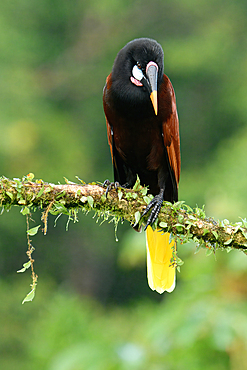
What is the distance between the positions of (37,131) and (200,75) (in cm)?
416

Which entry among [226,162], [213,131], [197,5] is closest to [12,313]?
[226,162]

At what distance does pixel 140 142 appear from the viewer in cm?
298

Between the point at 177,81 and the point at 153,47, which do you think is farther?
the point at 177,81

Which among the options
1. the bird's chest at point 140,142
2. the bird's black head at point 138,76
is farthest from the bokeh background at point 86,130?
the bird's black head at point 138,76

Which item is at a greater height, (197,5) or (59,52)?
(197,5)

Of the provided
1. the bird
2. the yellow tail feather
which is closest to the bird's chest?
the bird

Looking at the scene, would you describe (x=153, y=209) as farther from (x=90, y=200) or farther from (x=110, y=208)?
(x=90, y=200)

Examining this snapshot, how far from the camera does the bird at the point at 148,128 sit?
111 inches

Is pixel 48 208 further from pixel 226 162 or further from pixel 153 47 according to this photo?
pixel 226 162

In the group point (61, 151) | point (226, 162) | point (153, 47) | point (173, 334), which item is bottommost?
point (173, 334)

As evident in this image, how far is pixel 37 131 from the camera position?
9797 millimetres

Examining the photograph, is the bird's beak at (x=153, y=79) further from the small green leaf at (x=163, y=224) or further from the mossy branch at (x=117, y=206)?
the small green leaf at (x=163, y=224)

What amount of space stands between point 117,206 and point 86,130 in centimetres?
845

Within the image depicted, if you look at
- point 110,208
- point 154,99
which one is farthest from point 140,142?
point 110,208
